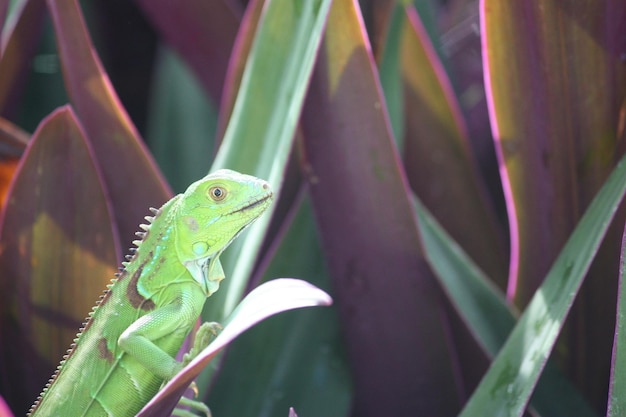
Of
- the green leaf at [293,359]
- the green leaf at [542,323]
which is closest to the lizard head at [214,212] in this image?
the green leaf at [293,359]

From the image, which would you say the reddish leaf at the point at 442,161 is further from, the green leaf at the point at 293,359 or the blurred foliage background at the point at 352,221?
the green leaf at the point at 293,359

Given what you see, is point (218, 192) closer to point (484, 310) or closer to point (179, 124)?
point (484, 310)

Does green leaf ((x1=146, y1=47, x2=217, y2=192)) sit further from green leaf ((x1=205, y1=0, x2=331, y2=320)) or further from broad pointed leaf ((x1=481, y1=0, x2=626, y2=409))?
broad pointed leaf ((x1=481, y1=0, x2=626, y2=409))

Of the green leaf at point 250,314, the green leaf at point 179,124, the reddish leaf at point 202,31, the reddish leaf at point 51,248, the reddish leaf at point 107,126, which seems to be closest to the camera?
the green leaf at point 250,314

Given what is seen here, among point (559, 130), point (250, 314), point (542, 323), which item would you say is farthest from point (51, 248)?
point (559, 130)

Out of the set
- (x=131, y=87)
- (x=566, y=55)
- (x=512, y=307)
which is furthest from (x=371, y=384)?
(x=131, y=87)

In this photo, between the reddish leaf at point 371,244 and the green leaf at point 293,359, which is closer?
the reddish leaf at point 371,244

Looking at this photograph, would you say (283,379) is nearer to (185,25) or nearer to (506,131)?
(506,131)
